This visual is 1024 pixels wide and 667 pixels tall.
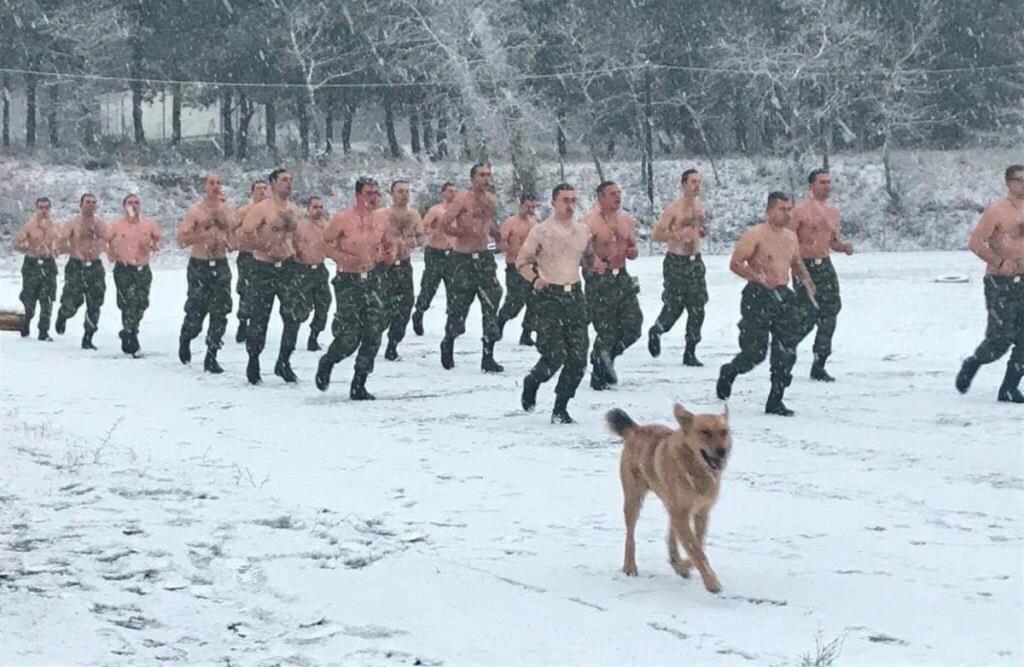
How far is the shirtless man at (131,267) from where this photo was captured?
19.0 meters

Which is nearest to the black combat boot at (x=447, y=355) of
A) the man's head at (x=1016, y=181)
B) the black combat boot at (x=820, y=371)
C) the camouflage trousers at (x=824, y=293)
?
the black combat boot at (x=820, y=371)

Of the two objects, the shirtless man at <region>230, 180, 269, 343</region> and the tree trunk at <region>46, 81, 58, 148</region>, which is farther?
the tree trunk at <region>46, 81, 58, 148</region>

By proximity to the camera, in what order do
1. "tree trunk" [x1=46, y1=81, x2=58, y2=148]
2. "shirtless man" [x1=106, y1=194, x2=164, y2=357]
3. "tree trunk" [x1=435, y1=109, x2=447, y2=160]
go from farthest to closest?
"tree trunk" [x1=46, y1=81, x2=58, y2=148] < "tree trunk" [x1=435, y1=109, x2=447, y2=160] < "shirtless man" [x1=106, y1=194, x2=164, y2=357]

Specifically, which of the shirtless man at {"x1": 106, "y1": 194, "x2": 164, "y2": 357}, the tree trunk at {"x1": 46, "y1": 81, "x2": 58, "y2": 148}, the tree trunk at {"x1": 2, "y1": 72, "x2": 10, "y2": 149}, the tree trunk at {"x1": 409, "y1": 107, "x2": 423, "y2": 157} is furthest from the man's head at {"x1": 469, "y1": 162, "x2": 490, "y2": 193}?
the tree trunk at {"x1": 46, "y1": 81, "x2": 58, "y2": 148}

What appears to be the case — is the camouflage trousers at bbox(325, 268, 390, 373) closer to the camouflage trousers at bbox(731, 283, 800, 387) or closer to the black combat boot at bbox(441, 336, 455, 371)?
the black combat boot at bbox(441, 336, 455, 371)

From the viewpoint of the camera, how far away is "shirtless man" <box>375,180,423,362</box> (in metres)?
17.9

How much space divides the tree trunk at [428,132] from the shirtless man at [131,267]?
3649 cm

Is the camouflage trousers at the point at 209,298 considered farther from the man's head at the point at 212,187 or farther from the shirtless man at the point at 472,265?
the shirtless man at the point at 472,265

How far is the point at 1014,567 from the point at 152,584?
405 centimetres

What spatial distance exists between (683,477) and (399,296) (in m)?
11.2

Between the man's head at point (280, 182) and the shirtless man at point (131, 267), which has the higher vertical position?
the man's head at point (280, 182)

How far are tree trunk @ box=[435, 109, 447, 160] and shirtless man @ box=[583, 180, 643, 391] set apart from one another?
1574 inches

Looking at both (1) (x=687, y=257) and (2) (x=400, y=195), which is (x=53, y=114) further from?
(1) (x=687, y=257)

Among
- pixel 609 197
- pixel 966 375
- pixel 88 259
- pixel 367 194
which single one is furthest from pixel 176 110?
pixel 966 375
